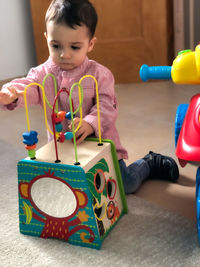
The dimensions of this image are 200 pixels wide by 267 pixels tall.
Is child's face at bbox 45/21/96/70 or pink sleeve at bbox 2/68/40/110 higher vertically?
child's face at bbox 45/21/96/70

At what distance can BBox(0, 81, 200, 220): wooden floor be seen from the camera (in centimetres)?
115

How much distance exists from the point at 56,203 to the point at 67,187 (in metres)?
0.06

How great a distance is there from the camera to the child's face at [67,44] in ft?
3.42

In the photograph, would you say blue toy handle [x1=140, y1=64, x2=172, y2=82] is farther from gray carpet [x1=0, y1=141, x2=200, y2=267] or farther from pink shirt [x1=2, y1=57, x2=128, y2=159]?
gray carpet [x1=0, y1=141, x2=200, y2=267]

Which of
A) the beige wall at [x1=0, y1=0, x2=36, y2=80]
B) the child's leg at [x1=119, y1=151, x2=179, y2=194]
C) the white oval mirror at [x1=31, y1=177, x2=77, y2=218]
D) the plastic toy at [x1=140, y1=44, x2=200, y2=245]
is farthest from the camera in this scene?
the beige wall at [x1=0, y1=0, x2=36, y2=80]

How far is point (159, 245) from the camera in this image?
944 millimetres

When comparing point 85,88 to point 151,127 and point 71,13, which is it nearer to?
point 71,13

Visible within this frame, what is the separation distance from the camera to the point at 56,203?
0.97m

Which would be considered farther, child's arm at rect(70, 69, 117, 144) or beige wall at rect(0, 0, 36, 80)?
beige wall at rect(0, 0, 36, 80)

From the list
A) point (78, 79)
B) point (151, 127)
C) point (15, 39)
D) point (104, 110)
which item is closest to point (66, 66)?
point (78, 79)

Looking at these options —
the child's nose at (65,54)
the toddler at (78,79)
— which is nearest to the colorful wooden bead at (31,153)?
the toddler at (78,79)

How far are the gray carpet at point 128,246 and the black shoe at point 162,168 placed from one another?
15cm

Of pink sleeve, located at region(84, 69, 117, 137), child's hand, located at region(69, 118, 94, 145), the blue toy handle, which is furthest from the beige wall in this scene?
the blue toy handle

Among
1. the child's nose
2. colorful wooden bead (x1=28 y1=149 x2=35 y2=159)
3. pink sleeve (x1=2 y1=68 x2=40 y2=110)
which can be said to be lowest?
colorful wooden bead (x1=28 y1=149 x2=35 y2=159)
